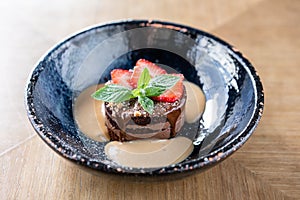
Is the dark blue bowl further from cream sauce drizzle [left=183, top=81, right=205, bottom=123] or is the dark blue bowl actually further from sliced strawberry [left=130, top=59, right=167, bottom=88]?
sliced strawberry [left=130, top=59, right=167, bottom=88]

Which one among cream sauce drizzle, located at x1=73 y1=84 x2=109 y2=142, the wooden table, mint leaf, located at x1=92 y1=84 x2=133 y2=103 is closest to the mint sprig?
mint leaf, located at x1=92 y1=84 x2=133 y2=103

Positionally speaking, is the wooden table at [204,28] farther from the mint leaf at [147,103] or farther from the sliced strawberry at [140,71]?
the sliced strawberry at [140,71]

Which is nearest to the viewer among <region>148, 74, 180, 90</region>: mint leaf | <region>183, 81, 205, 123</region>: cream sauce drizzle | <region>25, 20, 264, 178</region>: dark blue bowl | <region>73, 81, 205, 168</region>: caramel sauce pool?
<region>25, 20, 264, 178</region>: dark blue bowl

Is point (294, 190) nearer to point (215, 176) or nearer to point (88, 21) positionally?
point (215, 176)

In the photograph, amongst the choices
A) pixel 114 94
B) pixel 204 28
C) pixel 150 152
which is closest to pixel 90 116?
pixel 114 94

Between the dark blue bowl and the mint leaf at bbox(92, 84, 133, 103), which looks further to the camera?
the mint leaf at bbox(92, 84, 133, 103)

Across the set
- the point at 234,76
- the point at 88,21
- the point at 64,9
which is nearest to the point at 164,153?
the point at 234,76

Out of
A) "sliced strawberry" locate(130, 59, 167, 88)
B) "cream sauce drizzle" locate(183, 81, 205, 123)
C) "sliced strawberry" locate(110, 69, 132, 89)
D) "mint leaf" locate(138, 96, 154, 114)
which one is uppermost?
"sliced strawberry" locate(130, 59, 167, 88)

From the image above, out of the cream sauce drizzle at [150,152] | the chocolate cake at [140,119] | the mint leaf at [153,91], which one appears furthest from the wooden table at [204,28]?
the mint leaf at [153,91]
